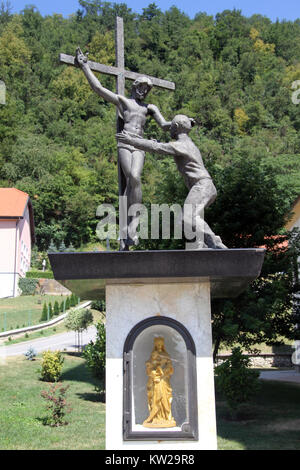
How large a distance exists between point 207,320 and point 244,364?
795 centimetres

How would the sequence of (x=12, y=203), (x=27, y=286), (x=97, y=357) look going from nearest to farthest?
(x=97, y=357) < (x=27, y=286) < (x=12, y=203)

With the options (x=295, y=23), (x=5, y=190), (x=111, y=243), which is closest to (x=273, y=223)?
(x=5, y=190)

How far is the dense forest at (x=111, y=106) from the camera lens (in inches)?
2130

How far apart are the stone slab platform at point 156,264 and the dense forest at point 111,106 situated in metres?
27.3

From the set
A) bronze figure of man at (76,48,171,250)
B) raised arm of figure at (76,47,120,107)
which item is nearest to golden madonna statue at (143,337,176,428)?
bronze figure of man at (76,48,171,250)

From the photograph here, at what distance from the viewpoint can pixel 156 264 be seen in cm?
550

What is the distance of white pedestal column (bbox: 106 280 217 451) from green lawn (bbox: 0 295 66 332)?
2299 centimetres

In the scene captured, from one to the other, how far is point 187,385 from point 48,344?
20.3 meters

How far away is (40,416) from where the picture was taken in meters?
12.6

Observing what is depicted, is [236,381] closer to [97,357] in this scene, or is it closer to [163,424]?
[97,357]

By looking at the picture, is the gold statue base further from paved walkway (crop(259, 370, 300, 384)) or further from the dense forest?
the dense forest

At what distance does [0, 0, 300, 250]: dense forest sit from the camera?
2130 inches

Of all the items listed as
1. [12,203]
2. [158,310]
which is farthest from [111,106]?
[158,310]

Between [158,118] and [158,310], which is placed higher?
[158,118]
